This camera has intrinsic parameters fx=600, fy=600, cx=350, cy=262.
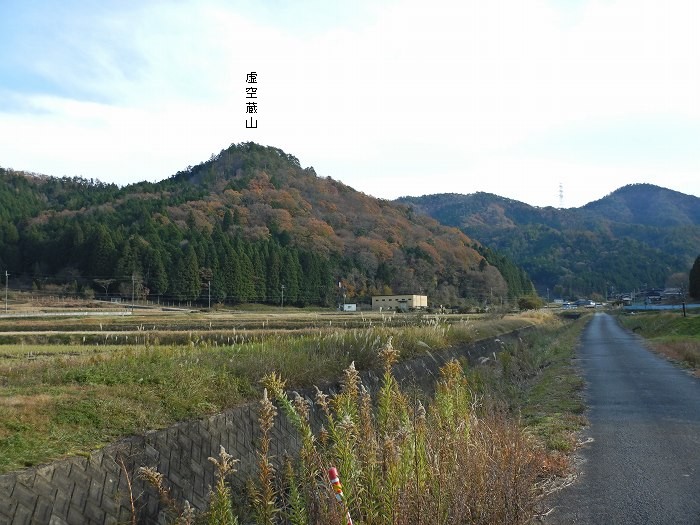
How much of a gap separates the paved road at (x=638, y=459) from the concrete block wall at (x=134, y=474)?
3450 mm

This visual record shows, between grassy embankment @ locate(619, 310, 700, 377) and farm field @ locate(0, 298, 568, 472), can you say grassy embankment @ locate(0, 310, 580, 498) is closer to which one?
farm field @ locate(0, 298, 568, 472)

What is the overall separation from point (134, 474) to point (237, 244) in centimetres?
8532

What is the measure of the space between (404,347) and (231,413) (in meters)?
7.88

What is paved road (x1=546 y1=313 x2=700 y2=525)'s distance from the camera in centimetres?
592

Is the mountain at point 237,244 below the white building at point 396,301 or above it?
above

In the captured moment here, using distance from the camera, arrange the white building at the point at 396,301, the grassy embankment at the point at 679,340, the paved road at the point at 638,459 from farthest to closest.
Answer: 1. the white building at the point at 396,301
2. the grassy embankment at the point at 679,340
3. the paved road at the point at 638,459

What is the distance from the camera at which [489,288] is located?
101312 mm

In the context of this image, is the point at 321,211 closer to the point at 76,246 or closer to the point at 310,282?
the point at 310,282

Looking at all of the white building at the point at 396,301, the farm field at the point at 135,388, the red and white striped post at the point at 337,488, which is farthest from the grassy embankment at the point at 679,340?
the white building at the point at 396,301

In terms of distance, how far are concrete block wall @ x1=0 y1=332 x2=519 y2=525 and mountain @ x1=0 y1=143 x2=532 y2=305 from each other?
243 ft

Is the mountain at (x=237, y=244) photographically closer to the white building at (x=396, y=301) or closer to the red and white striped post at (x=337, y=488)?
the white building at (x=396, y=301)

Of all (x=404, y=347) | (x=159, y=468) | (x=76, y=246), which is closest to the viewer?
(x=159, y=468)

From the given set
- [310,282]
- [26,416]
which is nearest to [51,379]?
[26,416]

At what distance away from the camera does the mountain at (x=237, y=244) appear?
8106cm
